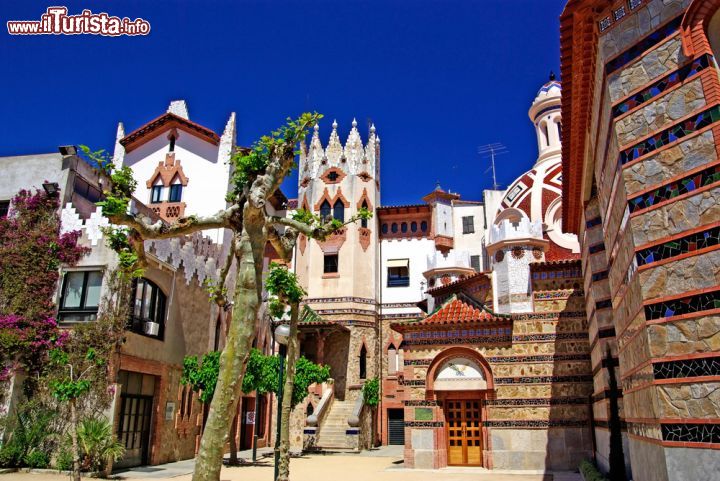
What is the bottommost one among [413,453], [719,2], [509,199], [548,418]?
[413,453]

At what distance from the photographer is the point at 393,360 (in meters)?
32.6

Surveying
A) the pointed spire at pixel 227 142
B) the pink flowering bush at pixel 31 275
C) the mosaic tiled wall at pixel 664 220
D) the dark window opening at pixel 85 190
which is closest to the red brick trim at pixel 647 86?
A: the mosaic tiled wall at pixel 664 220

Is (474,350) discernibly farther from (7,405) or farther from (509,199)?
(7,405)

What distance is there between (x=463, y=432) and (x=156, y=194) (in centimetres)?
1876

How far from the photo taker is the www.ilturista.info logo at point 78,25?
14.8 m

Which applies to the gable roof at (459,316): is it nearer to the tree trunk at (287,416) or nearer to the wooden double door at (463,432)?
the wooden double door at (463,432)

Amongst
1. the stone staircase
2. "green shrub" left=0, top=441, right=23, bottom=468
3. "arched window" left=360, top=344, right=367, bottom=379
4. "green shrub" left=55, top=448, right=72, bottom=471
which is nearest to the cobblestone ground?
"green shrub" left=55, top=448, right=72, bottom=471

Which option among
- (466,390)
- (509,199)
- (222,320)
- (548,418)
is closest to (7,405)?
(222,320)

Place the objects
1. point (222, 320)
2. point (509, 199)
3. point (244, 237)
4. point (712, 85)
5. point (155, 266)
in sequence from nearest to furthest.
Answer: point (712, 85), point (244, 237), point (155, 266), point (222, 320), point (509, 199)

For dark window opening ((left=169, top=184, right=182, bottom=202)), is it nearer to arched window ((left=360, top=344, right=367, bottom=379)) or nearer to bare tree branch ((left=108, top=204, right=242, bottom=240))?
arched window ((left=360, top=344, right=367, bottom=379))

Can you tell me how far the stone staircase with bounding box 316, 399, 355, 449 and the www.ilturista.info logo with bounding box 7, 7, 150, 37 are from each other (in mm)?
20189

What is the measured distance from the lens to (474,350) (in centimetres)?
1767

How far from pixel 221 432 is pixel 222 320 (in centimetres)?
1908

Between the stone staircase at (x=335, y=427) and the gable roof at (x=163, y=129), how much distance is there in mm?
15394
